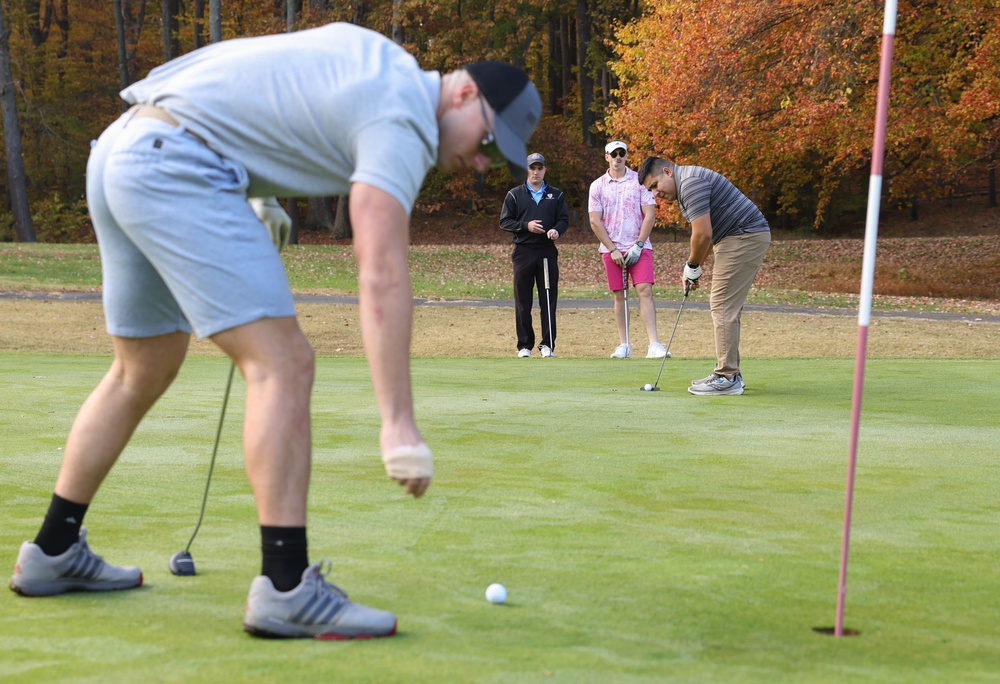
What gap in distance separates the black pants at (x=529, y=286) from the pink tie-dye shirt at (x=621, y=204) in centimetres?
83

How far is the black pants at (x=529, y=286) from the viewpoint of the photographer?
43.4 ft

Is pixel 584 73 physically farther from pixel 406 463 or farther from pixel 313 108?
pixel 406 463

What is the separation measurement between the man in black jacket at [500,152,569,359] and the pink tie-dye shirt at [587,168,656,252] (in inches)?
21.2

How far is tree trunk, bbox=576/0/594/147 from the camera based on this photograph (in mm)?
41094

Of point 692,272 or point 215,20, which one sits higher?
point 215,20

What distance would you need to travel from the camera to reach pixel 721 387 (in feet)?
29.6

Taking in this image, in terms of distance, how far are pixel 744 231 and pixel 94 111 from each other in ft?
129

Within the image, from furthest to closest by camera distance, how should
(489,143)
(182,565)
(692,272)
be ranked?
(692,272) < (182,565) < (489,143)

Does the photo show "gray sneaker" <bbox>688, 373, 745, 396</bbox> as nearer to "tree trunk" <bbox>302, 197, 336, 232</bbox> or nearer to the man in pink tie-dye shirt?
the man in pink tie-dye shirt

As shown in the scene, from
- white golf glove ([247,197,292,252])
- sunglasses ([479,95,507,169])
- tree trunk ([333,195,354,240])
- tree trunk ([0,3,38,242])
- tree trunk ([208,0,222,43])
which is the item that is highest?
tree trunk ([208,0,222,43])

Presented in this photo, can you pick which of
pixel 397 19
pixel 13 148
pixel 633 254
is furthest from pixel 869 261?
pixel 13 148

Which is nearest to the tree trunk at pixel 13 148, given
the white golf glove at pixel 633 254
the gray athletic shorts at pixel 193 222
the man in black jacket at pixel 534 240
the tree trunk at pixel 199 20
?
the tree trunk at pixel 199 20

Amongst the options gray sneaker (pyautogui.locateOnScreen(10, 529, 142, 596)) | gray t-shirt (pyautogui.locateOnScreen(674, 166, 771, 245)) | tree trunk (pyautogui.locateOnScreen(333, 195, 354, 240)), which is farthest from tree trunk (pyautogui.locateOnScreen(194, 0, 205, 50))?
gray sneaker (pyautogui.locateOnScreen(10, 529, 142, 596))

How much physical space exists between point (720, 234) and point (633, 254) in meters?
3.24
